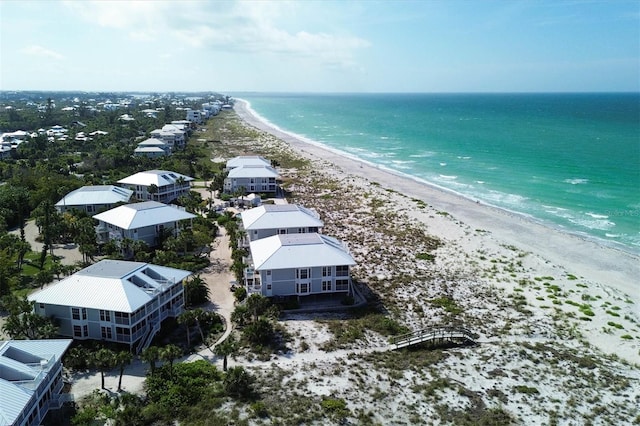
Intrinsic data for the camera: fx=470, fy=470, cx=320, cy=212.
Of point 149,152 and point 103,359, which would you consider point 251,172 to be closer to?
point 149,152

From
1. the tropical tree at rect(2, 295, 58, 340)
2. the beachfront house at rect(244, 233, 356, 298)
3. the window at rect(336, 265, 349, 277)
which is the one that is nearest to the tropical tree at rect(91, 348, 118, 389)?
the tropical tree at rect(2, 295, 58, 340)

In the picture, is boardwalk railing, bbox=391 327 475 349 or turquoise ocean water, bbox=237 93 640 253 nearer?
boardwalk railing, bbox=391 327 475 349

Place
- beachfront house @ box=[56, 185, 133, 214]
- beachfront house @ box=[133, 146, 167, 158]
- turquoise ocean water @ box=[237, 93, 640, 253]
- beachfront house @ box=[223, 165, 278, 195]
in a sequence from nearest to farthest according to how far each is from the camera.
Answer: beachfront house @ box=[56, 185, 133, 214], turquoise ocean water @ box=[237, 93, 640, 253], beachfront house @ box=[223, 165, 278, 195], beachfront house @ box=[133, 146, 167, 158]

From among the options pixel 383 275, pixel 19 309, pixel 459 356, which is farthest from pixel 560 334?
pixel 19 309

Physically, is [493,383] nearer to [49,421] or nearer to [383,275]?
[383,275]

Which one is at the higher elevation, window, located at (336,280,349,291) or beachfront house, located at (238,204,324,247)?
beachfront house, located at (238,204,324,247)

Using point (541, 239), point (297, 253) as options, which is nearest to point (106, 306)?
point (297, 253)

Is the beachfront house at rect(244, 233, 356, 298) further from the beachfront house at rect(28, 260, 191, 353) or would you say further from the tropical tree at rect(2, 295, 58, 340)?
the tropical tree at rect(2, 295, 58, 340)
